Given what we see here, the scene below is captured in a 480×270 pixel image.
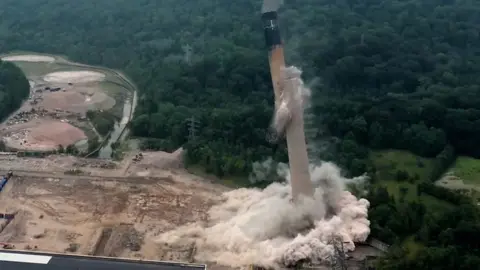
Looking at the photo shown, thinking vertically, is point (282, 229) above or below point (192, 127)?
below

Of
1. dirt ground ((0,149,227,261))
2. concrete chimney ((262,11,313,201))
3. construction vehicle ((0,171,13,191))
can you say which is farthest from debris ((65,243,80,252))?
concrete chimney ((262,11,313,201))

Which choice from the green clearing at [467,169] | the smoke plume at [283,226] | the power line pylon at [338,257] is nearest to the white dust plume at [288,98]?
the smoke plume at [283,226]

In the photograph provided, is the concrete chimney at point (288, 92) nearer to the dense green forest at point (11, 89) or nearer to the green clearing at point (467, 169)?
the green clearing at point (467, 169)

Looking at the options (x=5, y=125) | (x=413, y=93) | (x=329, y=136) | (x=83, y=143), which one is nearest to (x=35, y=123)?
(x=5, y=125)

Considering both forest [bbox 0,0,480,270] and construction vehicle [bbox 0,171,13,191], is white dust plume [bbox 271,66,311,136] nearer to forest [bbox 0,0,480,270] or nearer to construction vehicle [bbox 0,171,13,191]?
forest [bbox 0,0,480,270]

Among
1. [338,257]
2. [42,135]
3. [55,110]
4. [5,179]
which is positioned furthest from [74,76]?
[338,257]

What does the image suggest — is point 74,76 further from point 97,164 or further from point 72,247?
point 72,247

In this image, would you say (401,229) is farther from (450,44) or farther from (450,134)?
(450,44)
